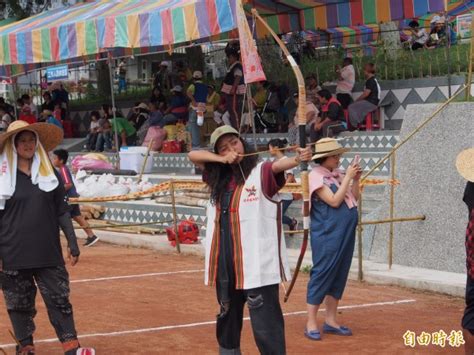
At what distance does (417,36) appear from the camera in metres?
22.1

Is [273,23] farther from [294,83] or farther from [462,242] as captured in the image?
[462,242]

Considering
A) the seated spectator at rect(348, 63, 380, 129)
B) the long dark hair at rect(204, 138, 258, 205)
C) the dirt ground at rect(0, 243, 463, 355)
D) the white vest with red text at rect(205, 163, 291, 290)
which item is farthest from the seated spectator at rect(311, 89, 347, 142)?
the white vest with red text at rect(205, 163, 291, 290)

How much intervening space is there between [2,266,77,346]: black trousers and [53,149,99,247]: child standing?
6164 mm

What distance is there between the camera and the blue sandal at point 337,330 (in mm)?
8148

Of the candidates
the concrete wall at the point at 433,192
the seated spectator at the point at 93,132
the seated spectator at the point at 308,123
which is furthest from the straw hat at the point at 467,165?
the seated spectator at the point at 93,132

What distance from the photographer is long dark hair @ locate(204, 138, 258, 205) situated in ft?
21.0

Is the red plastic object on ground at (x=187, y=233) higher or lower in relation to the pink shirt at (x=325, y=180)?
lower

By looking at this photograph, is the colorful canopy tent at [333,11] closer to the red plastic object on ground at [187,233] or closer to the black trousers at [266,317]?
the red plastic object on ground at [187,233]

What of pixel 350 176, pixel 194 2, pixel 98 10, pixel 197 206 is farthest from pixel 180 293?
pixel 98 10

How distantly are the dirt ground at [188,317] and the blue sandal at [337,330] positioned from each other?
6cm

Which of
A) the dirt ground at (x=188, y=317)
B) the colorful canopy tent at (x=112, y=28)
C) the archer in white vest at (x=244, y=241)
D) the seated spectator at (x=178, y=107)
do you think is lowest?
the dirt ground at (x=188, y=317)

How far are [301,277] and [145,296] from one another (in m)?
1.93

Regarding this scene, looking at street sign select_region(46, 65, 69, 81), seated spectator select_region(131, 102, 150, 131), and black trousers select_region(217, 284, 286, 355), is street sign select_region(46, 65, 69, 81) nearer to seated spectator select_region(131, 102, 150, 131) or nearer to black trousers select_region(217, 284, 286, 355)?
seated spectator select_region(131, 102, 150, 131)

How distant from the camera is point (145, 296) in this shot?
10414mm
